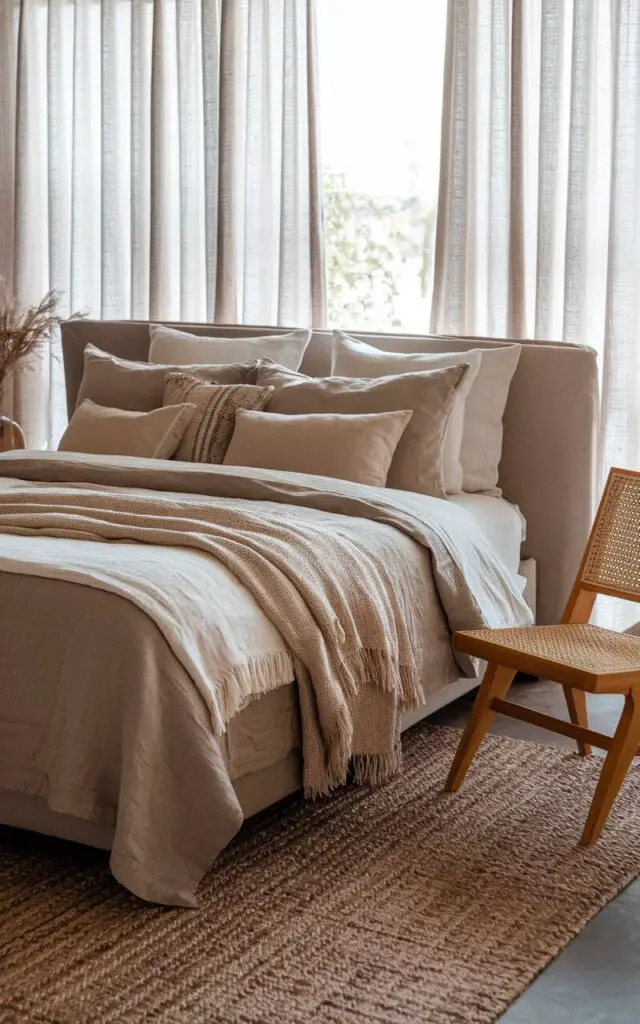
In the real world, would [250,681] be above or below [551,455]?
below

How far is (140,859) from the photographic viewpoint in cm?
221

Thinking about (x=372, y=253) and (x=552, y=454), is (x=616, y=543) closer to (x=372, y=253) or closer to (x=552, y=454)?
(x=552, y=454)

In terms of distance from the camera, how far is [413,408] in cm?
357

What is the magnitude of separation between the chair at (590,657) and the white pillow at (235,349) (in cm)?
146

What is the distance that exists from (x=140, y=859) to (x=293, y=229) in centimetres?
302

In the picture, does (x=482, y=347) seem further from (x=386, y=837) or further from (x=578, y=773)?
(x=386, y=837)

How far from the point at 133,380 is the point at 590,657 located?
2.04 metres

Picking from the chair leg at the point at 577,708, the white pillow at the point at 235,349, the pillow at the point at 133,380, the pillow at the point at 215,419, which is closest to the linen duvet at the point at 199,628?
the chair leg at the point at 577,708

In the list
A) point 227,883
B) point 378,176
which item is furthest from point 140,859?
point 378,176

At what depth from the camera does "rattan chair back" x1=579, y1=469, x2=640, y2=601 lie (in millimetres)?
3082

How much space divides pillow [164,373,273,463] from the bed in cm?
59

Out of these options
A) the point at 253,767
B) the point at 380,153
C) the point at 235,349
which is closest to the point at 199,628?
the point at 253,767

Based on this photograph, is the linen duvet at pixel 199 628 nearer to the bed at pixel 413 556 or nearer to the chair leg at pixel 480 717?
the bed at pixel 413 556

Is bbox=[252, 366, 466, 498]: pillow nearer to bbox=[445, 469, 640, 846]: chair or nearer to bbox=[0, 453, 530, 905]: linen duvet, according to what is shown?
bbox=[0, 453, 530, 905]: linen duvet
